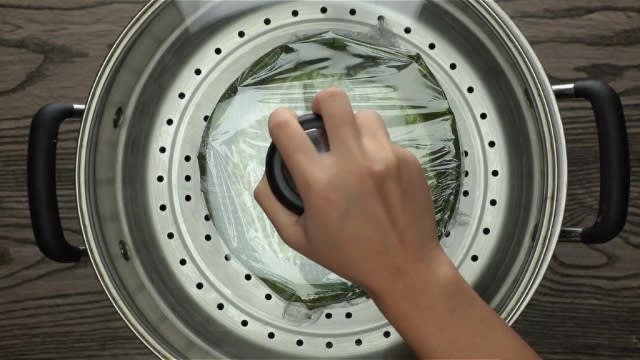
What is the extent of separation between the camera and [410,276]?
1.22 ft

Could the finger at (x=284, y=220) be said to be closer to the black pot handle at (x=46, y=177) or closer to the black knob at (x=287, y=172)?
the black knob at (x=287, y=172)

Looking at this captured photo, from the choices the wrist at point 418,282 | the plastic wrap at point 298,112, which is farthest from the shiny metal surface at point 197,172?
the wrist at point 418,282

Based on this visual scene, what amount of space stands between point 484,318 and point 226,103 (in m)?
0.31

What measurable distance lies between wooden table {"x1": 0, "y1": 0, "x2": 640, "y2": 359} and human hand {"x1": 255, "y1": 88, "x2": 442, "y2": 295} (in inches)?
13.8

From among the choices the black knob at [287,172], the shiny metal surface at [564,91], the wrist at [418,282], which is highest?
the shiny metal surface at [564,91]

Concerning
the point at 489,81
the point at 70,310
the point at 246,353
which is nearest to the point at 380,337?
the point at 246,353

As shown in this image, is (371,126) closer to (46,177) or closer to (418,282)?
(418,282)

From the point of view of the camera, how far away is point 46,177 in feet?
1.48

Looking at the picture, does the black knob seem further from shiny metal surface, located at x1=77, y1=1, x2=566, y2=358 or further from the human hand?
shiny metal surface, located at x1=77, y1=1, x2=566, y2=358

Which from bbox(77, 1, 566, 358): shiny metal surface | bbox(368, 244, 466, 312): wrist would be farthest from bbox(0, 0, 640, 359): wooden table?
bbox(368, 244, 466, 312): wrist

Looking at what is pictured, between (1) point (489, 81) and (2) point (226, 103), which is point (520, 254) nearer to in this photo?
(1) point (489, 81)

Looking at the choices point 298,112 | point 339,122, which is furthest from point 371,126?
point 298,112

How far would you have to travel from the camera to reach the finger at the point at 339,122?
0.36 m

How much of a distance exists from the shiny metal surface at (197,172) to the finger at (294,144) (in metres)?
0.20
